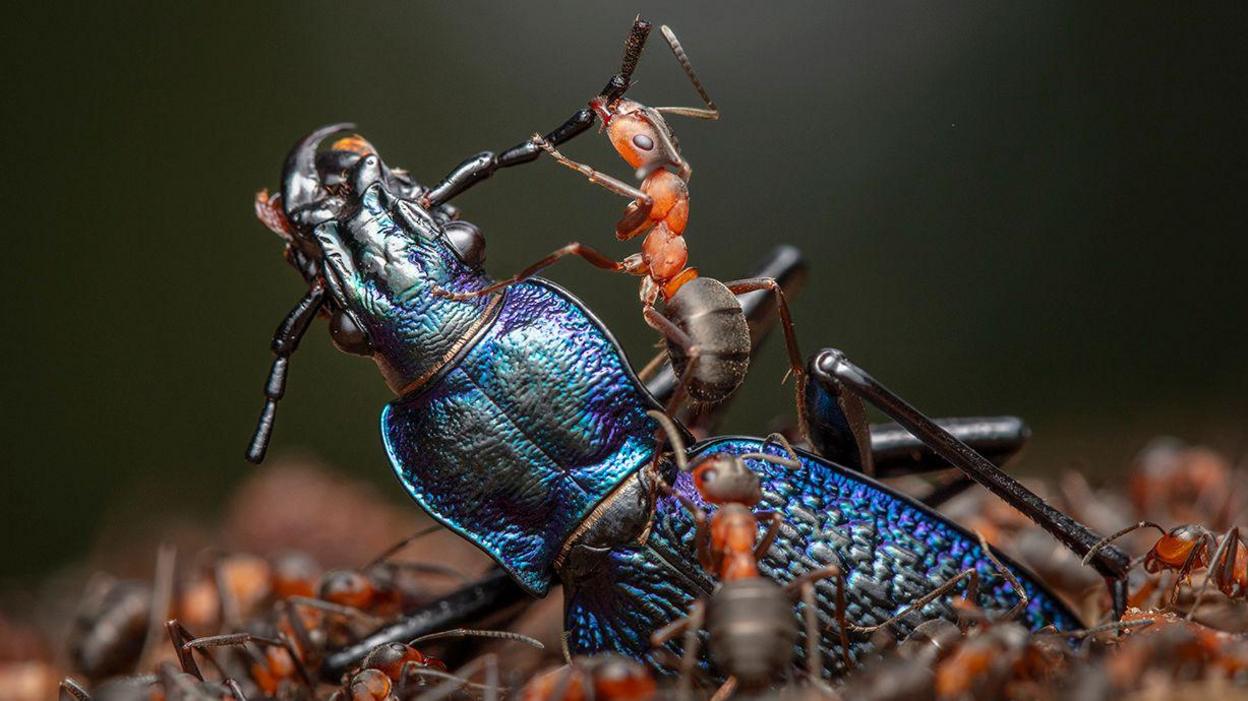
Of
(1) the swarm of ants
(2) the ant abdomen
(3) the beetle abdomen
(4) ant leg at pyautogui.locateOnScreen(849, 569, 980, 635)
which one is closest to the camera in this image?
(2) the ant abdomen

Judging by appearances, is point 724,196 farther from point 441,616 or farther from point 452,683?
point 452,683

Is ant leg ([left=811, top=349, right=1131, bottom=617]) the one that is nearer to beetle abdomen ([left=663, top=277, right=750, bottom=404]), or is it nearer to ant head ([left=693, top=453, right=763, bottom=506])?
beetle abdomen ([left=663, top=277, right=750, bottom=404])

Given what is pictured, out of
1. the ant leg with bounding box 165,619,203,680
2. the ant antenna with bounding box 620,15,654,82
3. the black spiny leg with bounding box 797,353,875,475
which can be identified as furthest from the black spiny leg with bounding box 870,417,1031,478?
the ant leg with bounding box 165,619,203,680

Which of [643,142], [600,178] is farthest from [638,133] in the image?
[600,178]

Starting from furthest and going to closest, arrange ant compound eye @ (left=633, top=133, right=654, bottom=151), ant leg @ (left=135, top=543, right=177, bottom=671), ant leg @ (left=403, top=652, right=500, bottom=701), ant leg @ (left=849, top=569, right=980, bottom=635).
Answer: ant leg @ (left=135, top=543, right=177, bottom=671)
ant compound eye @ (left=633, top=133, right=654, bottom=151)
ant leg @ (left=849, top=569, right=980, bottom=635)
ant leg @ (left=403, top=652, right=500, bottom=701)

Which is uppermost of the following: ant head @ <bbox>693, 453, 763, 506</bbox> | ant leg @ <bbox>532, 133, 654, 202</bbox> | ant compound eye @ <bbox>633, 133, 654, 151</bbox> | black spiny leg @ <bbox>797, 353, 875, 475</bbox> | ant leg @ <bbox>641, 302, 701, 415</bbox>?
ant compound eye @ <bbox>633, 133, 654, 151</bbox>

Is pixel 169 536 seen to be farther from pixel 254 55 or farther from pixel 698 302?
pixel 698 302

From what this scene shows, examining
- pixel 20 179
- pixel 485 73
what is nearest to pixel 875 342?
pixel 485 73

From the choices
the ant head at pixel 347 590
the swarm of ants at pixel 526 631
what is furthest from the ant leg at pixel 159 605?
the ant head at pixel 347 590

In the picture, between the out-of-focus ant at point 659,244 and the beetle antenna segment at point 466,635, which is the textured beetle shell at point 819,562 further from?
the out-of-focus ant at point 659,244
